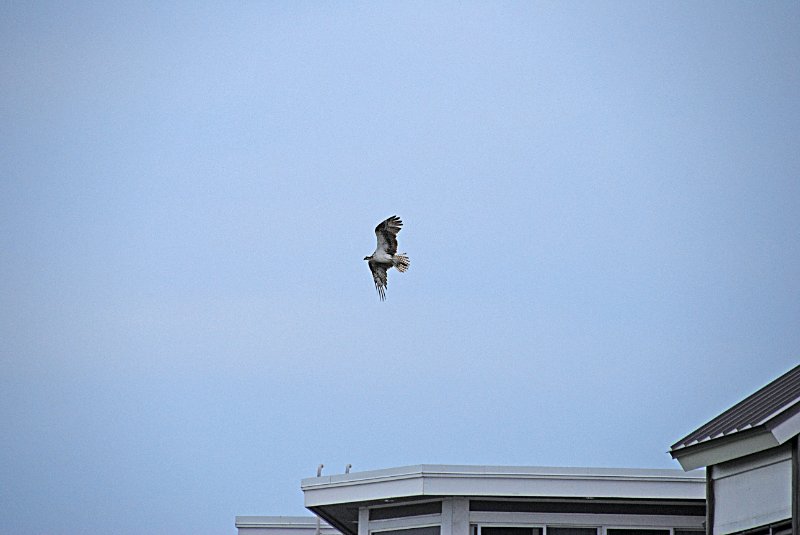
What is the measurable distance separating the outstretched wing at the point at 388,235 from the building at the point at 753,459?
10.6 meters

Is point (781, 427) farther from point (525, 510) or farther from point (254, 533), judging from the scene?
point (254, 533)

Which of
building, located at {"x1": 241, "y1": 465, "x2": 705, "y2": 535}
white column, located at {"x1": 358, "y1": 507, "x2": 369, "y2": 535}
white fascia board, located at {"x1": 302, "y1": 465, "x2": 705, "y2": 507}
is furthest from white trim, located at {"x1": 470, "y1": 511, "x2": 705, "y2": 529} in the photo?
white column, located at {"x1": 358, "y1": 507, "x2": 369, "y2": 535}

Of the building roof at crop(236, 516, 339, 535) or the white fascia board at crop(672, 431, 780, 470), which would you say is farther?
the building roof at crop(236, 516, 339, 535)

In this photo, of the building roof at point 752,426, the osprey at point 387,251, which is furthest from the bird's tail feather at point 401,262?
the building roof at point 752,426

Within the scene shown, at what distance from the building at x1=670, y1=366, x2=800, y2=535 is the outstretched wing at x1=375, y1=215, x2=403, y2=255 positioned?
1065 centimetres

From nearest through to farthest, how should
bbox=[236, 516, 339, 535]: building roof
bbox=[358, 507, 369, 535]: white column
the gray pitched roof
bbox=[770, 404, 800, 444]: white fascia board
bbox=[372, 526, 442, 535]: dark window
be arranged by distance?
1. bbox=[770, 404, 800, 444]: white fascia board
2. the gray pitched roof
3. bbox=[372, 526, 442, 535]: dark window
4. bbox=[358, 507, 369, 535]: white column
5. bbox=[236, 516, 339, 535]: building roof

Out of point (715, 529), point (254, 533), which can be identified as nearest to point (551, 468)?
point (715, 529)

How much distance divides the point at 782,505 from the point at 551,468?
22.8ft

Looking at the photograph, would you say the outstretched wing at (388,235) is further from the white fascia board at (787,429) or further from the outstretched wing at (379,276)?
the white fascia board at (787,429)

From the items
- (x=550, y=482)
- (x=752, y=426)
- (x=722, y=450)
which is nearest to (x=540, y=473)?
(x=550, y=482)

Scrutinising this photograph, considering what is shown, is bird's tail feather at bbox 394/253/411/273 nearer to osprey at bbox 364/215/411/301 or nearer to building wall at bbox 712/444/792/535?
osprey at bbox 364/215/411/301

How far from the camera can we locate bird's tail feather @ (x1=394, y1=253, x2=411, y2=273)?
78.5 feet

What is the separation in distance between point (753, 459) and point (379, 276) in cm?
1215

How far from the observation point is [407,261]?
944 inches
